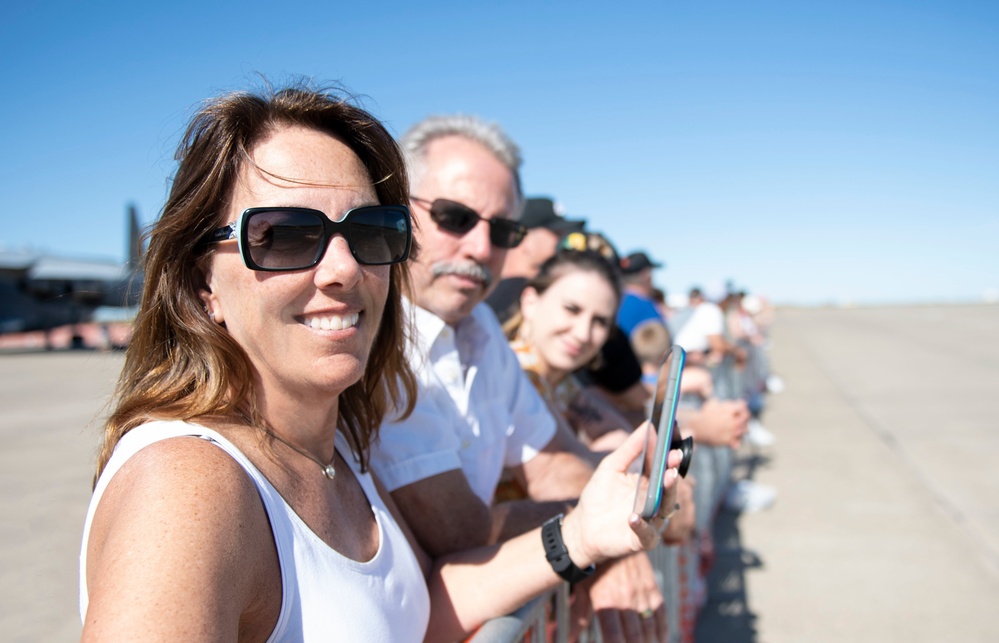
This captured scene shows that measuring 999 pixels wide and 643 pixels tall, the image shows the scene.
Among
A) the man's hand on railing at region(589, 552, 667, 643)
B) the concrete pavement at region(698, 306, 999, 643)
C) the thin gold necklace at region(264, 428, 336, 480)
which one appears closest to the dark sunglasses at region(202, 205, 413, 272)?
the thin gold necklace at region(264, 428, 336, 480)

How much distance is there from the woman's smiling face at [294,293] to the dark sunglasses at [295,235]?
18mm

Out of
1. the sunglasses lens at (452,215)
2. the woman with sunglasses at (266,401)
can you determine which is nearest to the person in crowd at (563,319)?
the sunglasses lens at (452,215)

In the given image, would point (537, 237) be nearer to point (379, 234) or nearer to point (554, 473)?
point (554, 473)

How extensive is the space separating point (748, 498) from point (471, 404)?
513 centimetres

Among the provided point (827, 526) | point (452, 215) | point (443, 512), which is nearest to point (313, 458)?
point (443, 512)

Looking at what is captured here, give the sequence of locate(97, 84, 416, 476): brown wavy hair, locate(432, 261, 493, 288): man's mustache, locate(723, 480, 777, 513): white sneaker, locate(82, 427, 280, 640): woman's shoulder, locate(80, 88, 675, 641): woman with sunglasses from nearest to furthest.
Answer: locate(82, 427, 280, 640): woman's shoulder → locate(80, 88, 675, 641): woman with sunglasses → locate(97, 84, 416, 476): brown wavy hair → locate(432, 261, 493, 288): man's mustache → locate(723, 480, 777, 513): white sneaker

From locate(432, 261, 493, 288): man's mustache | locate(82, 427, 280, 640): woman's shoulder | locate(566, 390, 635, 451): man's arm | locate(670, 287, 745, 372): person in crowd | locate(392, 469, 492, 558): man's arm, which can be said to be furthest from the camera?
locate(670, 287, 745, 372): person in crowd

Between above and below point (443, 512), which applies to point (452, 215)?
above

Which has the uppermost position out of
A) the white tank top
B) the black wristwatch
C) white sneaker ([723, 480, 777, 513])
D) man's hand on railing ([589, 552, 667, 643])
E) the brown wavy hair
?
the brown wavy hair

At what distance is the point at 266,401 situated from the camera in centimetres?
140

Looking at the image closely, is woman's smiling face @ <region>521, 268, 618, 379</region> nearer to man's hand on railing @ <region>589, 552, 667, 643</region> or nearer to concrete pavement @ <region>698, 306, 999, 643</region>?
man's hand on railing @ <region>589, 552, 667, 643</region>

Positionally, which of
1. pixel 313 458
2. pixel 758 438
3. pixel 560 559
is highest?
pixel 313 458

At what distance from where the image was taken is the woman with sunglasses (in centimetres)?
102

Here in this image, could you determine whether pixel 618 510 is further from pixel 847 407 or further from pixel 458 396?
pixel 847 407
